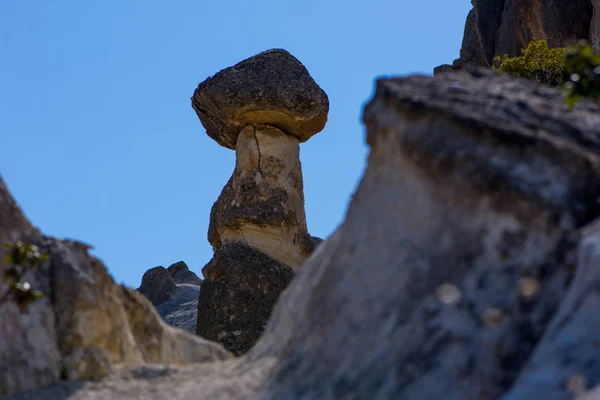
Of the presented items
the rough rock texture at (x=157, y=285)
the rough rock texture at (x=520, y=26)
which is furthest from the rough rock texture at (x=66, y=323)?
the rough rock texture at (x=520, y=26)

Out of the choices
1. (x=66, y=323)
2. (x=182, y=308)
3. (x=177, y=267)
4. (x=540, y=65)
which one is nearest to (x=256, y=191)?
(x=182, y=308)

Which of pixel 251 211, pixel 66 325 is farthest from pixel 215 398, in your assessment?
pixel 251 211

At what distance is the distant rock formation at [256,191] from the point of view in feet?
40.1

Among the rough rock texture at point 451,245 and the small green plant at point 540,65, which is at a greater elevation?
the small green plant at point 540,65

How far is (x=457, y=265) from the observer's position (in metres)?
3.43

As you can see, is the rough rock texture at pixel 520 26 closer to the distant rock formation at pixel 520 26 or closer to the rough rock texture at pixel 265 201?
the distant rock formation at pixel 520 26

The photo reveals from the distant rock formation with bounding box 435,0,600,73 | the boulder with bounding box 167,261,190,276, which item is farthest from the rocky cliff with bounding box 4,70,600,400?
the boulder with bounding box 167,261,190,276

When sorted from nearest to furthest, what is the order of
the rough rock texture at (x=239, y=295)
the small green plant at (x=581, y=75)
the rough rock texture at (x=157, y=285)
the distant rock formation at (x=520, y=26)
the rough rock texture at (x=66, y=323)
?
the small green plant at (x=581, y=75) < the rough rock texture at (x=66, y=323) < the rough rock texture at (x=239, y=295) < the rough rock texture at (x=157, y=285) < the distant rock formation at (x=520, y=26)

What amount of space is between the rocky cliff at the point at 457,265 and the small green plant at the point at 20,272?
0.35m

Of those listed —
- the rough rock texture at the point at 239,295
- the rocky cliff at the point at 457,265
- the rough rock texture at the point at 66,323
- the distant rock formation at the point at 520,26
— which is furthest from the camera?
the distant rock formation at the point at 520,26

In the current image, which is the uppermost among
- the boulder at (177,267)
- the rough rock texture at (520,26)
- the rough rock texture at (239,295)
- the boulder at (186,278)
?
the rough rock texture at (520,26)

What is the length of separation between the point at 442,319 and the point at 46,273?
6.10ft

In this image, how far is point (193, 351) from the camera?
5.10 m

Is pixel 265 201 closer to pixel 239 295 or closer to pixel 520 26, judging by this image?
pixel 239 295
